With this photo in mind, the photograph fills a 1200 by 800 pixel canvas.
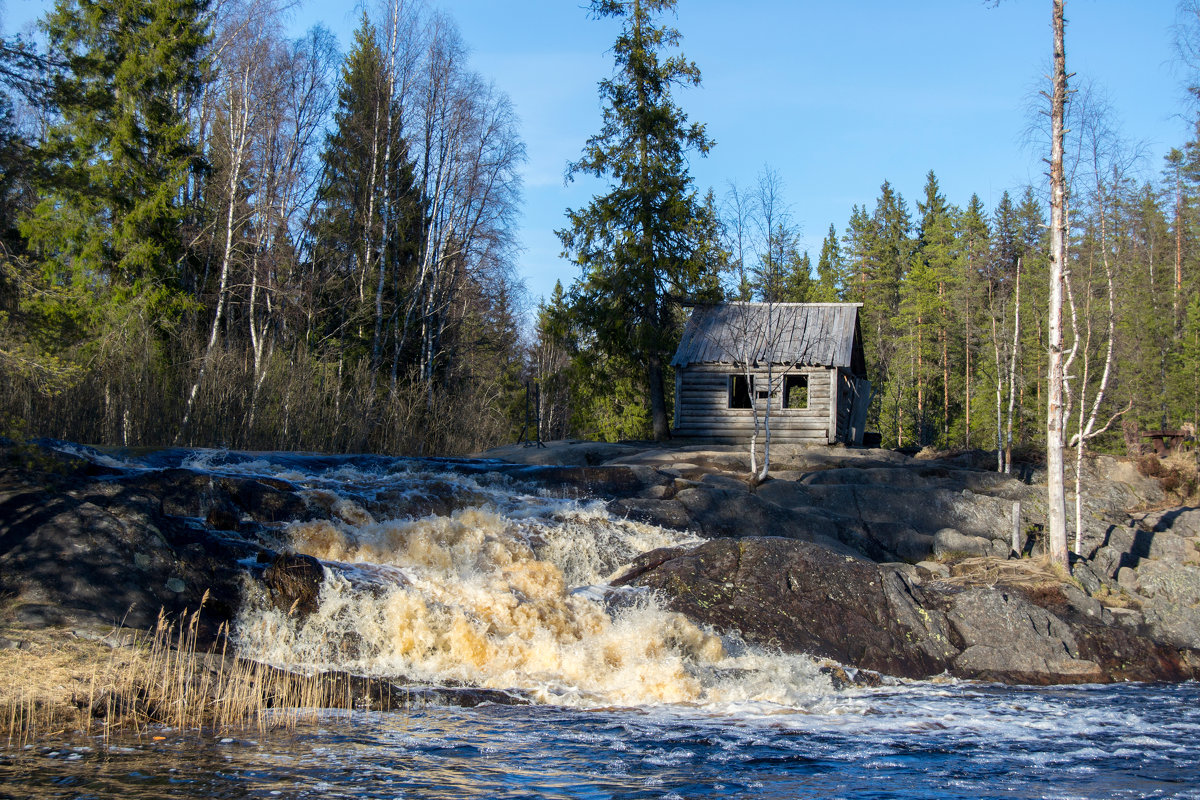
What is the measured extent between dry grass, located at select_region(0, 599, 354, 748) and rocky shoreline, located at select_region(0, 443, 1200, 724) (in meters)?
0.40

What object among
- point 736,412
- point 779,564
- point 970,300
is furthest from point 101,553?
point 970,300

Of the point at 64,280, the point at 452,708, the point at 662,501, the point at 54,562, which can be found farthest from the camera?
the point at 64,280

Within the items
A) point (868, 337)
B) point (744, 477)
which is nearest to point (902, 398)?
point (868, 337)

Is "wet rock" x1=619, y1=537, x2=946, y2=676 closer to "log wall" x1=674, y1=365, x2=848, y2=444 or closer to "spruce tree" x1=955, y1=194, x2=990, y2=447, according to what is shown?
"log wall" x1=674, y1=365, x2=848, y2=444

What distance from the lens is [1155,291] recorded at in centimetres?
3725

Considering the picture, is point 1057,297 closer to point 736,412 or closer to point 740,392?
point 736,412

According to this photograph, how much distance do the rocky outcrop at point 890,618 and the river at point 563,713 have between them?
497 mm

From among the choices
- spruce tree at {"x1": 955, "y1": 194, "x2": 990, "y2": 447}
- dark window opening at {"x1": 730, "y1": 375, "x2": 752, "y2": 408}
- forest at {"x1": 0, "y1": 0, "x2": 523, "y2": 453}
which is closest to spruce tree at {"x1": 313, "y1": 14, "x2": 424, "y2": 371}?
forest at {"x1": 0, "y1": 0, "x2": 523, "y2": 453}

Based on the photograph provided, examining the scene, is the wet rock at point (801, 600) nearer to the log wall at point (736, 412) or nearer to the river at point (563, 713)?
the river at point (563, 713)

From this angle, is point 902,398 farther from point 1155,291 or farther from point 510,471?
point 510,471

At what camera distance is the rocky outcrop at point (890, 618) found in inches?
403

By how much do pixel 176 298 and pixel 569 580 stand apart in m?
13.3

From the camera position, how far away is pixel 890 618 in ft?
35.1

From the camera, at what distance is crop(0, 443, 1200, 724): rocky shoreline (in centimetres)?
865
